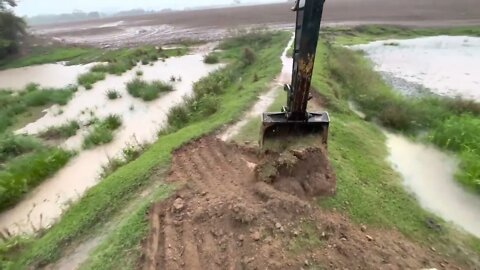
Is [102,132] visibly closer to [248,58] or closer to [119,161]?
[119,161]

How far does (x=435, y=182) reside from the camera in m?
7.11

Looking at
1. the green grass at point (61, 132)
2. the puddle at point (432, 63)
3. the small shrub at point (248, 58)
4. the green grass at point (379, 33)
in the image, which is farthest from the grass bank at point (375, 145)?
Result: the green grass at point (379, 33)

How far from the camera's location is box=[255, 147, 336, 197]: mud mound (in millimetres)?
5355

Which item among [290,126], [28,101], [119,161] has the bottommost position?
[28,101]

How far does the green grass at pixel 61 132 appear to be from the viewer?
1175 cm

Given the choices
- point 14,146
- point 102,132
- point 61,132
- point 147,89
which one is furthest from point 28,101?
point 102,132

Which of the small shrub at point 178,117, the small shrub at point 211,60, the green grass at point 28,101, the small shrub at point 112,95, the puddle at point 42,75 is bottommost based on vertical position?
the puddle at point 42,75

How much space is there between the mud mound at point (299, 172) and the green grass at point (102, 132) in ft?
22.0

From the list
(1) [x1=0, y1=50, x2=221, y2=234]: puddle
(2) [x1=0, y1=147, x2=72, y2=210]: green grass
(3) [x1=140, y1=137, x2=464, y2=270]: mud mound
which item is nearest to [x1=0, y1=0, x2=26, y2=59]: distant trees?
(1) [x1=0, y1=50, x2=221, y2=234]: puddle

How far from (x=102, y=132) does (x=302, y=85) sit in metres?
7.94

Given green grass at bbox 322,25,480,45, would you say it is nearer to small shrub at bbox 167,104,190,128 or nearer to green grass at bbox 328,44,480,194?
green grass at bbox 328,44,480,194

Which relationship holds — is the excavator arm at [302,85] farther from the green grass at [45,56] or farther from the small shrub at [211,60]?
Answer: the green grass at [45,56]

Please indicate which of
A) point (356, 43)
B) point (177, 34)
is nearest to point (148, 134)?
point (356, 43)

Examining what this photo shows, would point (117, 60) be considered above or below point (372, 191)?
below
